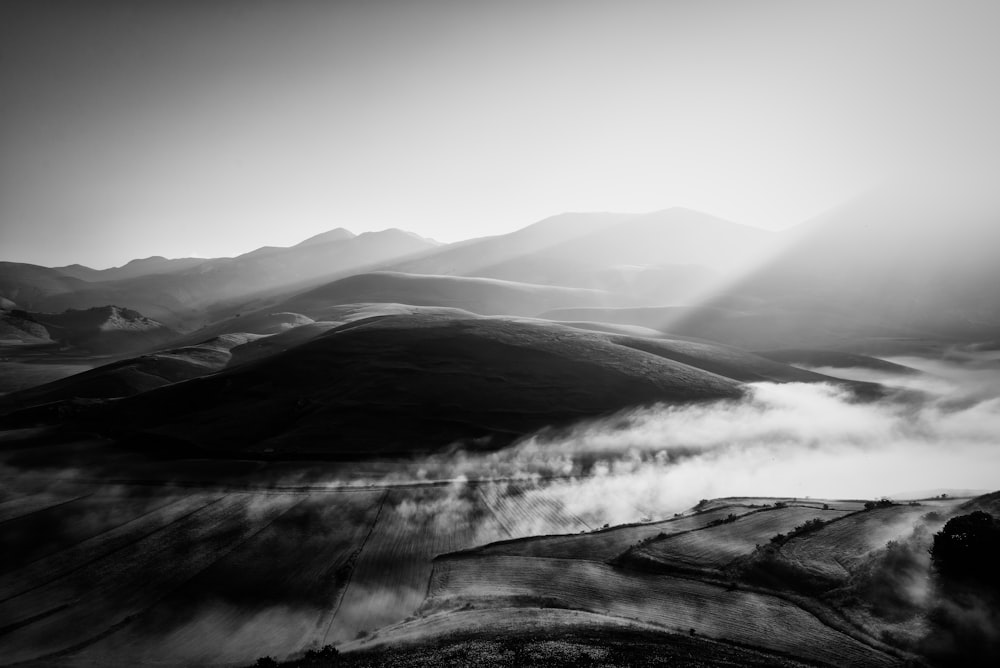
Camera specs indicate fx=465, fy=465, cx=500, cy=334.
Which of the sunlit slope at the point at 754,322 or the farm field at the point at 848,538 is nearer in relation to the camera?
the farm field at the point at 848,538

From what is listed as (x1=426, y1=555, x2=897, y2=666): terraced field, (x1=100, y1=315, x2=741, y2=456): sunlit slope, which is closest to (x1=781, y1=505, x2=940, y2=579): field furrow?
(x1=426, y1=555, x2=897, y2=666): terraced field

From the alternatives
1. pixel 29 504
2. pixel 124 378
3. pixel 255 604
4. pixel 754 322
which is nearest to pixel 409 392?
pixel 29 504

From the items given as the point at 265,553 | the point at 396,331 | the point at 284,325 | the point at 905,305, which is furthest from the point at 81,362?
the point at 905,305

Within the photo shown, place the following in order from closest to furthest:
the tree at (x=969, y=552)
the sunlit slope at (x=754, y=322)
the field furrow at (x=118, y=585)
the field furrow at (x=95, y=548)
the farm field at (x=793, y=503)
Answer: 1. the tree at (x=969, y=552)
2. the field furrow at (x=118, y=585)
3. the field furrow at (x=95, y=548)
4. the farm field at (x=793, y=503)
5. the sunlit slope at (x=754, y=322)

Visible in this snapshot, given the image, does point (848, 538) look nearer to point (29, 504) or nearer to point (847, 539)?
point (847, 539)

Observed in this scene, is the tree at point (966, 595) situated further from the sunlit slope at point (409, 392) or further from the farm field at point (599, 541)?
the sunlit slope at point (409, 392)

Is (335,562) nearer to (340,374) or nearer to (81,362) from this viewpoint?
(340,374)

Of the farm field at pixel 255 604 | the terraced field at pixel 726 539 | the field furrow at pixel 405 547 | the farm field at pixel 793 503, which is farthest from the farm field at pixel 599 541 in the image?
the farm field at pixel 255 604
